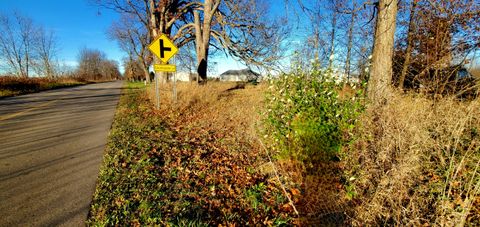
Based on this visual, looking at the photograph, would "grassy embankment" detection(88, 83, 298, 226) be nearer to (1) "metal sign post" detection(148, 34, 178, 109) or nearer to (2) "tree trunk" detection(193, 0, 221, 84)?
(1) "metal sign post" detection(148, 34, 178, 109)

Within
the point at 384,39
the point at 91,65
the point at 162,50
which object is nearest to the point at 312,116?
the point at 384,39

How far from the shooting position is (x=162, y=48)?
302 inches

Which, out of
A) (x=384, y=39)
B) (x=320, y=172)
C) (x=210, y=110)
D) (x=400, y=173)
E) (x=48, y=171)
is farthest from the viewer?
(x=210, y=110)

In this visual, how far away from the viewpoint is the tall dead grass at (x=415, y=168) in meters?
2.16

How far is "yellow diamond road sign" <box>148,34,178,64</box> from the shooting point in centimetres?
757

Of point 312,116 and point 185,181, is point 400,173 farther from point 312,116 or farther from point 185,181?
point 185,181

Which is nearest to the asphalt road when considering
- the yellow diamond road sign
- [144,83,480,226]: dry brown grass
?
[144,83,480,226]: dry brown grass

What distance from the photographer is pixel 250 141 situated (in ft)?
15.6

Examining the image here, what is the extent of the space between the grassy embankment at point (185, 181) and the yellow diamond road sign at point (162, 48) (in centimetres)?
306

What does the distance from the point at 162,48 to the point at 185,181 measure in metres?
6.12

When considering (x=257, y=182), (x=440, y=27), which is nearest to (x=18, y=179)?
(x=257, y=182)

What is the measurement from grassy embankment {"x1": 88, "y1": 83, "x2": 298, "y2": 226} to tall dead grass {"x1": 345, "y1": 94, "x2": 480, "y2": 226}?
991 millimetres

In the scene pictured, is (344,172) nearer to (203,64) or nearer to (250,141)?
(250,141)

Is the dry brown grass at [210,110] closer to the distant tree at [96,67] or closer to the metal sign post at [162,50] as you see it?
the metal sign post at [162,50]
